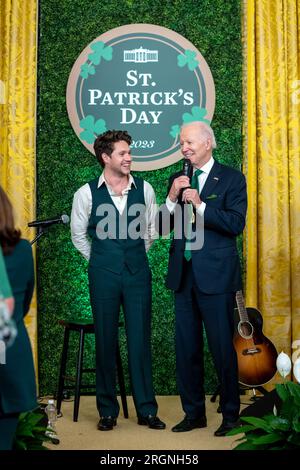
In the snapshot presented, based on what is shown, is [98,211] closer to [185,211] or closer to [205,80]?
[185,211]

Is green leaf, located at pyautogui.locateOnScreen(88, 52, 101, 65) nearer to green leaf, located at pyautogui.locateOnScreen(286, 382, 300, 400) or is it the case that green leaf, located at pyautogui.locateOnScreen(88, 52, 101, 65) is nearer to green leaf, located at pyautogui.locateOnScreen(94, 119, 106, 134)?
green leaf, located at pyautogui.locateOnScreen(94, 119, 106, 134)

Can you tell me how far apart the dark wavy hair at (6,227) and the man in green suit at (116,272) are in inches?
72.1

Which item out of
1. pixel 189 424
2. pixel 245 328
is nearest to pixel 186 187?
pixel 245 328

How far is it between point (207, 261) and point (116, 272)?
50cm

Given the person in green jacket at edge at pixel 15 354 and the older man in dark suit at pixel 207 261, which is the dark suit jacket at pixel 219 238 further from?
the person in green jacket at edge at pixel 15 354

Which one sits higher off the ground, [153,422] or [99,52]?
[99,52]

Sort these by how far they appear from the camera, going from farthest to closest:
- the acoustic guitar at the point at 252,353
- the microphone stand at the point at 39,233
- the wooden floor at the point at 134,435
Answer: the acoustic guitar at the point at 252,353, the microphone stand at the point at 39,233, the wooden floor at the point at 134,435

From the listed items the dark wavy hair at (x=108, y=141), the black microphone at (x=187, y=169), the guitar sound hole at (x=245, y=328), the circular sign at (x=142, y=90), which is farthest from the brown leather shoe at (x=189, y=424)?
the circular sign at (x=142, y=90)

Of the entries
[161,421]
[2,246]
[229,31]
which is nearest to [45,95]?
[229,31]

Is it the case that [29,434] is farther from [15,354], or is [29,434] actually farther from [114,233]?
[114,233]

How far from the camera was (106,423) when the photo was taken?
12.7 feet

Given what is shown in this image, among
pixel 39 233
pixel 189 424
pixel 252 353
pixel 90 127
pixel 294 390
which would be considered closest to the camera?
pixel 294 390

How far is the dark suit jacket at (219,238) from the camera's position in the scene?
3.64 m

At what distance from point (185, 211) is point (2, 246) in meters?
1.87
